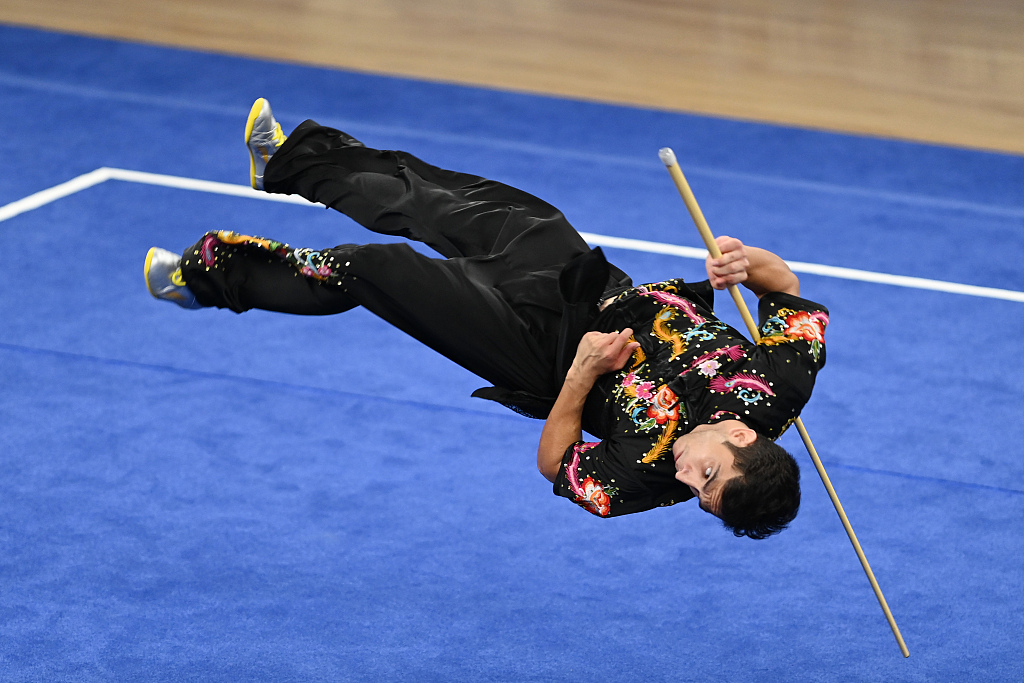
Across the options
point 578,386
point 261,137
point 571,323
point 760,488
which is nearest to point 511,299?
point 571,323

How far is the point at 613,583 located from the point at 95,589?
162cm

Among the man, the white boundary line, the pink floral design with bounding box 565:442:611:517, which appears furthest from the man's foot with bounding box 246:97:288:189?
the white boundary line

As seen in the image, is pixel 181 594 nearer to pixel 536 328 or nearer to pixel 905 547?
pixel 536 328

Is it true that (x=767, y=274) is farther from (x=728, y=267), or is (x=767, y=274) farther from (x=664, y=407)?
(x=664, y=407)

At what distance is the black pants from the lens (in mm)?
3203

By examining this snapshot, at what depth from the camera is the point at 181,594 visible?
12.6ft

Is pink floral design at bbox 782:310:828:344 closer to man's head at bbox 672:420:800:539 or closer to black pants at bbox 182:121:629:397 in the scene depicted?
man's head at bbox 672:420:800:539

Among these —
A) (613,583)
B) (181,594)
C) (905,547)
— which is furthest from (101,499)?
(905,547)

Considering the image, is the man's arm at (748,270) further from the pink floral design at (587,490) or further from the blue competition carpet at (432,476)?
the blue competition carpet at (432,476)

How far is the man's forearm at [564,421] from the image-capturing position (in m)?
3.04

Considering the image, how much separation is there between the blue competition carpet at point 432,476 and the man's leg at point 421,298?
1.00 metres

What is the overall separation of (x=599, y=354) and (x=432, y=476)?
1645 millimetres

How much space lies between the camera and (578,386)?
3.04 m

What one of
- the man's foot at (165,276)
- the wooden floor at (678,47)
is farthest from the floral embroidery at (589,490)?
the wooden floor at (678,47)
